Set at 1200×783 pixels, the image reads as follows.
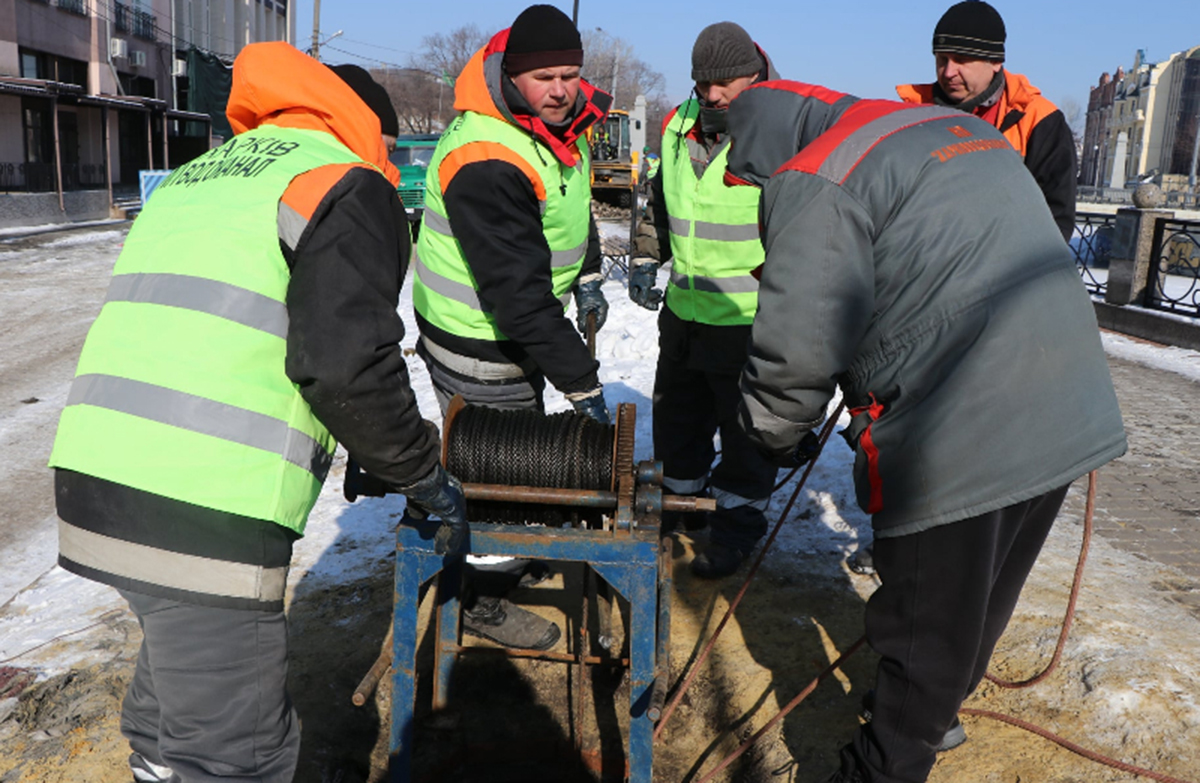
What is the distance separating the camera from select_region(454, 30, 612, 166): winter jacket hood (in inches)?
125

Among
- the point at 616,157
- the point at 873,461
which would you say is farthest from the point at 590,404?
the point at 616,157

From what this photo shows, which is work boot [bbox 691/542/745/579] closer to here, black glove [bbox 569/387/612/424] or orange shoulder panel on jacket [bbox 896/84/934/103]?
black glove [bbox 569/387/612/424]

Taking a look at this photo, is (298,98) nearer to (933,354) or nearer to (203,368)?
(203,368)

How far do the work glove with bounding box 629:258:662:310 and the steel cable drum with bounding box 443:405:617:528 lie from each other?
1630mm

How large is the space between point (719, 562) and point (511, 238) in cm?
189

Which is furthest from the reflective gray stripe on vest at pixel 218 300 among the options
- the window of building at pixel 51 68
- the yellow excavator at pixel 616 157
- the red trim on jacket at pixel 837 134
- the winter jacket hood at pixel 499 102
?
the window of building at pixel 51 68

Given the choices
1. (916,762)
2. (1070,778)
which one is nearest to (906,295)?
(916,762)

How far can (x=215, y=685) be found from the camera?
6.61ft

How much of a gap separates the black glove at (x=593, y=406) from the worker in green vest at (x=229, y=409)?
1.12 meters

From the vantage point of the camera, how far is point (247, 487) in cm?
194

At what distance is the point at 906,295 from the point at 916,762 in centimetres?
123

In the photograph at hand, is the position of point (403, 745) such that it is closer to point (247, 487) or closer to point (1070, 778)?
point (247, 487)

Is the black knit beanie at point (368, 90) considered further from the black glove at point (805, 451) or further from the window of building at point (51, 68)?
the window of building at point (51, 68)

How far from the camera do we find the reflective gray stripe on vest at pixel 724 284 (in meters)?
3.78
